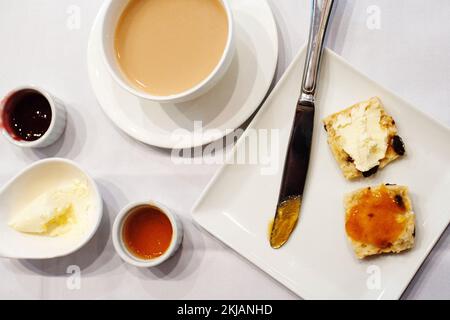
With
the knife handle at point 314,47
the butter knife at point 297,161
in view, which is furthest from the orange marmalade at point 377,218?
the knife handle at point 314,47

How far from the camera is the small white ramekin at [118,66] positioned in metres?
1.08

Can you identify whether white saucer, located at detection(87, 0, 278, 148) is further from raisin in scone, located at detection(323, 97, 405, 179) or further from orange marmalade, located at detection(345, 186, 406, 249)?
orange marmalade, located at detection(345, 186, 406, 249)

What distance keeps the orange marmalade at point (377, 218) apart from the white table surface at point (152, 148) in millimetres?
159

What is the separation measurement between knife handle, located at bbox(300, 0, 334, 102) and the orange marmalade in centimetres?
30

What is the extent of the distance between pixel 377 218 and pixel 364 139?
0.21 metres

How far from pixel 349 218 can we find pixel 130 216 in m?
0.60

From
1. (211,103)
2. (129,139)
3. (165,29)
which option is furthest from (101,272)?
(165,29)

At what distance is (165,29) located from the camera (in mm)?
1155

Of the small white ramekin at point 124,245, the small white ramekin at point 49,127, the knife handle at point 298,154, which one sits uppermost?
the knife handle at point 298,154

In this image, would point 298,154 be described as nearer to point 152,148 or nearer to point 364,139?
point 364,139

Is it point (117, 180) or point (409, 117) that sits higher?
point (409, 117)

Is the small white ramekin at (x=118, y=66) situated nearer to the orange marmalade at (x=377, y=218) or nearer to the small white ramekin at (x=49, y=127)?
the small white ramekin at (x=49, y=127)

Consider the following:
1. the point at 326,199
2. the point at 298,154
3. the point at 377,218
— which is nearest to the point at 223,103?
the point at 298,154

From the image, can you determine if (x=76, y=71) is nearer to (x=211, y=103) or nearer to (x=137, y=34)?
(x=137, y=34)
